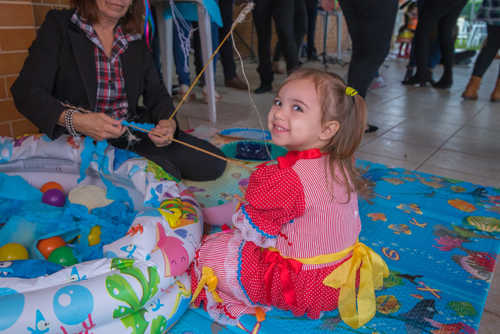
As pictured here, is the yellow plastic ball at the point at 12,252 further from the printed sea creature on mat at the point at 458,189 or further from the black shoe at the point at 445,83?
the black shoe at the point at 445,83

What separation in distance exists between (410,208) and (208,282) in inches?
33.6

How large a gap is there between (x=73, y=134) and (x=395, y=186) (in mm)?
1211

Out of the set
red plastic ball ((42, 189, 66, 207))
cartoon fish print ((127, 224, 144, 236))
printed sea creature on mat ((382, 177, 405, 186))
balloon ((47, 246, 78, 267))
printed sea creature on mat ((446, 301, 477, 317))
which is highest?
cartoon fish print ((127, 224, 144, 236))

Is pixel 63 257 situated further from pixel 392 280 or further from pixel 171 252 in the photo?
pixel 392 280

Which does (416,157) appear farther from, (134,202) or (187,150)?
(134,202)

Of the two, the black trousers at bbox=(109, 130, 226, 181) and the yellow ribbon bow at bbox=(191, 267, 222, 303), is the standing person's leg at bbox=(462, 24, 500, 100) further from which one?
the yellow ribbon bow at bbox=(191, 267, 222, 303)

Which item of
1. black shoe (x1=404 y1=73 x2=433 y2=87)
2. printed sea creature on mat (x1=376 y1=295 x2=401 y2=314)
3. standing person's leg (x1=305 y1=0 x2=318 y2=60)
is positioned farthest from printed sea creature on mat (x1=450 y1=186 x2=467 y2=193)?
standing person's leg (x1=305 y1=0 x2=318 y2=60)

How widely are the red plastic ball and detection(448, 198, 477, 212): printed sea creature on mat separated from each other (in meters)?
1.37

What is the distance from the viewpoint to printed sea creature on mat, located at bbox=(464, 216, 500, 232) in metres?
1.29

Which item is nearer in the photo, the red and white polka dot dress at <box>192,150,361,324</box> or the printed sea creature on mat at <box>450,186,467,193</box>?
the red and white polka dot dress at <box>192,150,361,324</box>

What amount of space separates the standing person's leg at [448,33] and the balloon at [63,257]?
138 inches

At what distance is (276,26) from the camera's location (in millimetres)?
3201

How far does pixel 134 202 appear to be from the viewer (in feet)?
4.17

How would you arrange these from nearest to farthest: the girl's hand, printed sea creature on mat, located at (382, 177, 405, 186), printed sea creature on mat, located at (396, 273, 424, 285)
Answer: printed sea creature on mat, located at (396, 273, 424, 285) → the girl's hand → printed sea creature on mat, located at (382, 177, 405, 186)
